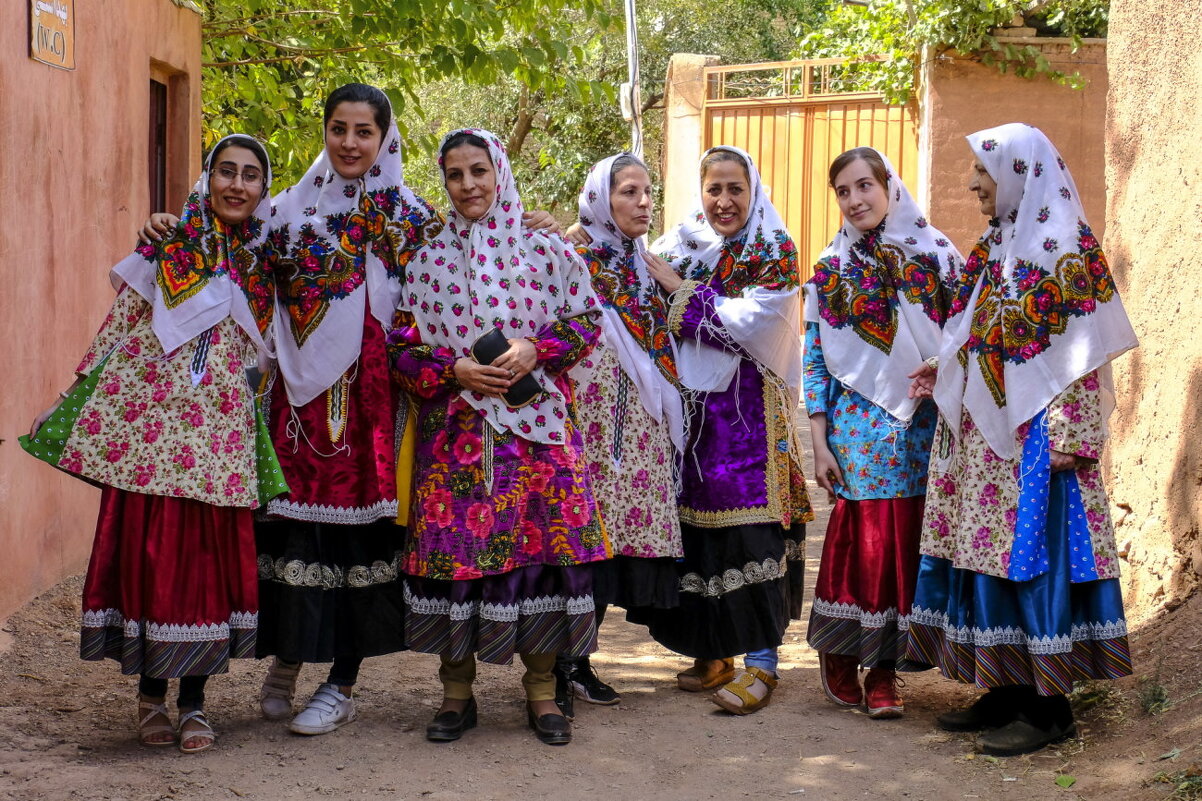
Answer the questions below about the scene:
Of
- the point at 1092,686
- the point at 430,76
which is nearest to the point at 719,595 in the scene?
the point at 1092,686

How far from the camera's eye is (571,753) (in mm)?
3928

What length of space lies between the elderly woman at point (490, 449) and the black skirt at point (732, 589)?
53cm

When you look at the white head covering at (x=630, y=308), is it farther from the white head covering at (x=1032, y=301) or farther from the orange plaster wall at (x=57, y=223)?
the orange plaster wall at (x=57, y=223)

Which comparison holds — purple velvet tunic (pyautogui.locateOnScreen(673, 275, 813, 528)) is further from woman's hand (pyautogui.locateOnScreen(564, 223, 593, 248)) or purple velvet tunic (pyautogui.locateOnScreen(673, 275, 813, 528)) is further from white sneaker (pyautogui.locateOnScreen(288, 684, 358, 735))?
white sneaker (pyautogui.locateOnScreen(288, 684, 358, 735))

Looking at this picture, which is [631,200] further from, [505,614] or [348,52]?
[348,52]

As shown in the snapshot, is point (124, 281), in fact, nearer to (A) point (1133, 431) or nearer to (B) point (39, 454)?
(B) point (39, 454)

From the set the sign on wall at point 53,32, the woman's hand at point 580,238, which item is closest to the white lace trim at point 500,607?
the woman's hand at point 580,238

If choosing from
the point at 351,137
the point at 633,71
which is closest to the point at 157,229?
the point at 351,137

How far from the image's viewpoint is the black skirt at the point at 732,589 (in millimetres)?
4289

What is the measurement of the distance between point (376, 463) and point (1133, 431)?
285 cm

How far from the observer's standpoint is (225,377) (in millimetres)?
3807

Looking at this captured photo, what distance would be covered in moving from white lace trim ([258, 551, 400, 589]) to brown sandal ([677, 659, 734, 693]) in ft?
3.99

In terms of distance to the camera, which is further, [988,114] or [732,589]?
[988,114]

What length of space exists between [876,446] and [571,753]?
1.36 metres
